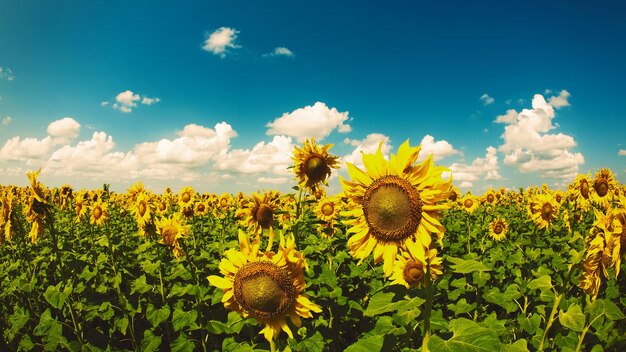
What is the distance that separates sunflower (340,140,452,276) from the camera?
2.71 meters

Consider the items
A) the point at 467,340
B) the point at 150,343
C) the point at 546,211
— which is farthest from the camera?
the point at 546,211

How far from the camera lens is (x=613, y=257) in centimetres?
334

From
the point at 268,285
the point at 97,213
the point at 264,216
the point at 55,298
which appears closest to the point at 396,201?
the point at 268,285

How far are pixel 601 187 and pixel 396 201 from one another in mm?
9325

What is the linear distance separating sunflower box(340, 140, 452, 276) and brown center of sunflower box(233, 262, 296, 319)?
0.77 metres

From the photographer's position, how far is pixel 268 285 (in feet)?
10.7

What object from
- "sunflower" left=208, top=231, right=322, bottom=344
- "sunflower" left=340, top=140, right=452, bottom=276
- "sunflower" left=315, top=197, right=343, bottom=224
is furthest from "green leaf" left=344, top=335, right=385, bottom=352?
"sunflower" left=315, top=197, right=343, bottom=224

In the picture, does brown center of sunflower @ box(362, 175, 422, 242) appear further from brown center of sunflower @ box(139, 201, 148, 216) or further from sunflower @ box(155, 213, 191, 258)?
brown center of sunflower @ box(139, 201, 148, 216)

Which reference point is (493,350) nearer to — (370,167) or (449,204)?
(449,204)

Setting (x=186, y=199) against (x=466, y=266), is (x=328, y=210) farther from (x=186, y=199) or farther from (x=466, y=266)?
(x=466, y=266)

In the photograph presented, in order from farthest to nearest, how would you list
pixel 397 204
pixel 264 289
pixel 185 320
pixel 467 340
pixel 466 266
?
pixel 185 320 < pixel 264 289 < pixel 397 204 < pixel 466 266 < pixel 467 340

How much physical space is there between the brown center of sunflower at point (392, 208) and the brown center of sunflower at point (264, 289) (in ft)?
3.28

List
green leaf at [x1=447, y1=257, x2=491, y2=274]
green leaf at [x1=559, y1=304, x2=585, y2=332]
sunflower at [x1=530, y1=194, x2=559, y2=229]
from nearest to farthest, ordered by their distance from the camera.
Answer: green leaf at [x1=447, y1=257, x2=491, y2=274], green leaf at [x1=559, y1=304, x2=585, y2=332], sunflower at [x1=530, y1=194, x2=559, y2=229]

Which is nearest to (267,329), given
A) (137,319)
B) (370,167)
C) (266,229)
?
(370,167)
